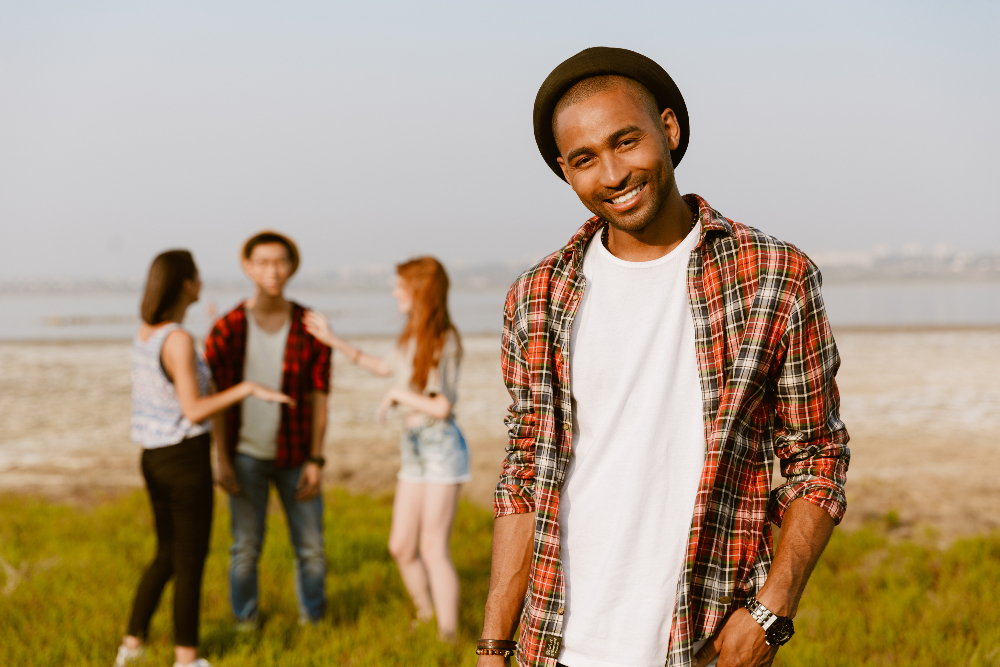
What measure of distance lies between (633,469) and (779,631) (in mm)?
458

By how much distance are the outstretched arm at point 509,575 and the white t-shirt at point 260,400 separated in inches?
140

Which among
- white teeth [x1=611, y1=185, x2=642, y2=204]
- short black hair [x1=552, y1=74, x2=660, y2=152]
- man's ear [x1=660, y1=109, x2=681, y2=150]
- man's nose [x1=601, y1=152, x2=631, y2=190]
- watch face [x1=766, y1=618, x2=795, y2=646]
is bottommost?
watch face [x1=766, y1=618, x2=795, y2=646]

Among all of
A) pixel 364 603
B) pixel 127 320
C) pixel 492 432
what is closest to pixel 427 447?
pixel 364 603

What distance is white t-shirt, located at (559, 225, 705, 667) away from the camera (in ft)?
6.12

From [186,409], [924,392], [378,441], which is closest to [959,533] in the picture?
[186,409]

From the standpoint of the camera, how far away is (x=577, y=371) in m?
1.98

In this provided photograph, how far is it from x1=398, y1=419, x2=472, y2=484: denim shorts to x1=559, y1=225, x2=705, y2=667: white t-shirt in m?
3.25

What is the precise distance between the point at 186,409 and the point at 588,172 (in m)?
3.29

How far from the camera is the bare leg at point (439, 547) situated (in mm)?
5160

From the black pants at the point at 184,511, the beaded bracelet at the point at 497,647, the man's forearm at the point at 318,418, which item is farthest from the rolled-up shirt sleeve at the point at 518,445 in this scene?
the man's forearm at the point at 318,418

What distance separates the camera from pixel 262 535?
5.36 metres

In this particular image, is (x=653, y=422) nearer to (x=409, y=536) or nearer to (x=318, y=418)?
(x=409, y=536)

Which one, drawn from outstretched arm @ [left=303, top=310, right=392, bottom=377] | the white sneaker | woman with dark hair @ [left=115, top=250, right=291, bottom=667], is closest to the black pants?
woman with dark hair @ [left=115, top=250, right=291, bottom=667]

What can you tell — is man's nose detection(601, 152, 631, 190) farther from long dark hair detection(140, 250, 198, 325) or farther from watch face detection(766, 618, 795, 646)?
long dark hair detection(140, 250, 198, 325)
